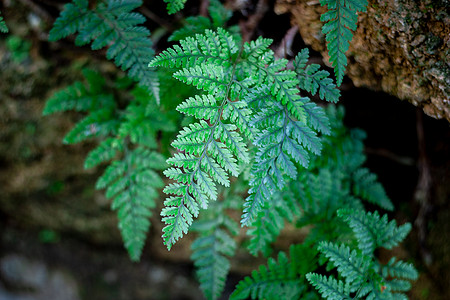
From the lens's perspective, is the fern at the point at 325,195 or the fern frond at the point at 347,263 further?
the fern at the point at 325,195

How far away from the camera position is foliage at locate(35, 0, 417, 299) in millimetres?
1639

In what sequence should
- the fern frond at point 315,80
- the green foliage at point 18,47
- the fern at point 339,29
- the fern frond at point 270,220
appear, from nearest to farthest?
the fern at point 339,29 < the fern frond at point 315,80 < the fern frond at point 270,220 < the green foliage at point 18,47

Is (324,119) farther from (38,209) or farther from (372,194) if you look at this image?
(38,209)

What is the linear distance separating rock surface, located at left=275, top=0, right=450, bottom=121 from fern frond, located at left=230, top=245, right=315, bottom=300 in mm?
1143

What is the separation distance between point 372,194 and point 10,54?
10.4 ft

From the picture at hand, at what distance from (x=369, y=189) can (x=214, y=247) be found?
1.21 meters

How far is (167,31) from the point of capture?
254cm

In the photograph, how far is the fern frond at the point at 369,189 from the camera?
2.28 meters

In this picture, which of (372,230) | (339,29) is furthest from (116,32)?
(372,230)

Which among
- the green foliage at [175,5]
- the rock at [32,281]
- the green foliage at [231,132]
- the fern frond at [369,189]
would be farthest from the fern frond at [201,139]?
the rock at [32,281]

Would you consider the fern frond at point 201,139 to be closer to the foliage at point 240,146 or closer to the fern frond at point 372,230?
the foliage at point 240,146

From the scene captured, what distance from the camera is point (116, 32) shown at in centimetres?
202

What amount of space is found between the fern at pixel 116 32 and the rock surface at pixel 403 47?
3.22ft

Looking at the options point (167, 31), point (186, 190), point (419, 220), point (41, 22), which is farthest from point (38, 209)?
point (419, 220)
